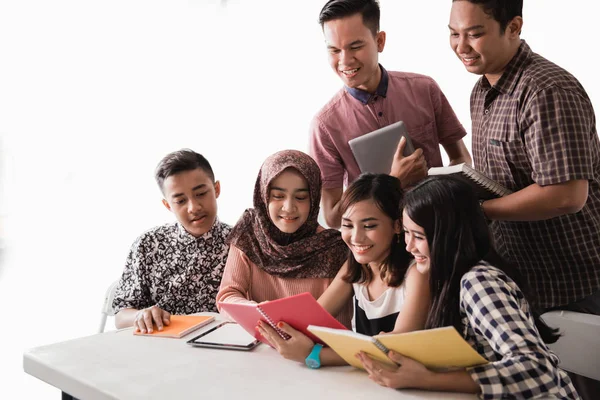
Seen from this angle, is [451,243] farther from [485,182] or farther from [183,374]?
[183,374]

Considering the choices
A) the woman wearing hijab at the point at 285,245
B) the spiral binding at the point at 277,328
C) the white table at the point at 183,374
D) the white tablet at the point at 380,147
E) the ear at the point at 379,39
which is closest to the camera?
the white table at the point at 183,374

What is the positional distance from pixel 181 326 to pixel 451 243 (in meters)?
0.86

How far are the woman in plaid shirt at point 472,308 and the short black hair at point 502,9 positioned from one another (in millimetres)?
530

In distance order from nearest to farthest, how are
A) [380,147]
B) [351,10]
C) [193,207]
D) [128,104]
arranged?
[380,147]
[351,10]
[193,207]
[128,104]

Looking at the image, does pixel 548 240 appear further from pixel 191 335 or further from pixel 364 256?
pixel 191 335

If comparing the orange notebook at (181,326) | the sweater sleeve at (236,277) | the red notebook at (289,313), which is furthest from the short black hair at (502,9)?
the orange notebook at (181,326)

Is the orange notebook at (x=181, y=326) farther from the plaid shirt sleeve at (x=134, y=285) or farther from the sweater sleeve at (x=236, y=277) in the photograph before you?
the plaid shirt sleeve at (x=134, y=285)

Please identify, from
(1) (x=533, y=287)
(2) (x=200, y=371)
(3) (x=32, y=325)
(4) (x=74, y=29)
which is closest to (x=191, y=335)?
(2) (x=200, y=371)

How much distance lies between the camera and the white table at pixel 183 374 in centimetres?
126

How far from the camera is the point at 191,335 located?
1.72 meters

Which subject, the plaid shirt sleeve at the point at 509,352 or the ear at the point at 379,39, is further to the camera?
the ear at the point at 379,39

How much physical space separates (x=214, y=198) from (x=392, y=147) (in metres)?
0.72

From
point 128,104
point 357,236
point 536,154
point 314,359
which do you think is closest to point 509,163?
point 536,154

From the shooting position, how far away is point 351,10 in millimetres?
2000
